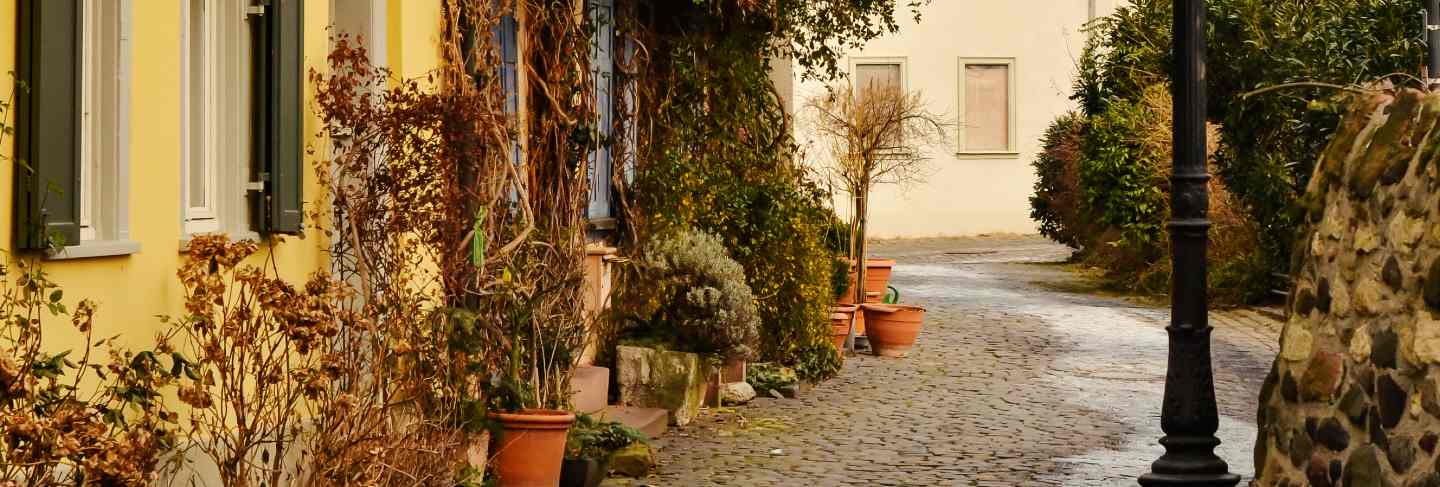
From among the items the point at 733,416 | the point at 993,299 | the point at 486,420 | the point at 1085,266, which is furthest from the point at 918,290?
the point at 486,420

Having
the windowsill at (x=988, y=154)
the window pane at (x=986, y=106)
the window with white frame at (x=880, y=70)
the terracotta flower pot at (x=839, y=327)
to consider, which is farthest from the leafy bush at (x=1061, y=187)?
the terracotta flower pot at (x=839, y=327)

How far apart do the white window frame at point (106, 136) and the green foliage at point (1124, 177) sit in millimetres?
17878

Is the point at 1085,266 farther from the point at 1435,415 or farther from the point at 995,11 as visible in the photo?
the point at 1435,415

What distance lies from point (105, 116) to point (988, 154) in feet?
99.7

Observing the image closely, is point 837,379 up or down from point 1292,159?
down

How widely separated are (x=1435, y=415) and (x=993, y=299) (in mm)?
16530

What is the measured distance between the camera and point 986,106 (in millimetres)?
35781

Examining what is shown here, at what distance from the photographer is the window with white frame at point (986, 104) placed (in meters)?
35.7

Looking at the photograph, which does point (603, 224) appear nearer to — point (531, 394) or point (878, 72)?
point (531, 394)

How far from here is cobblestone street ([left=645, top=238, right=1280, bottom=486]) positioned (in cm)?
1022

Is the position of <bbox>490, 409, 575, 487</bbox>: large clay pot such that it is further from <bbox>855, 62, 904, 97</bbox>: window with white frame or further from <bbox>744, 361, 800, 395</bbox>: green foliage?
<bbox>855, 62, 904, 97</bbox>: window with white frame

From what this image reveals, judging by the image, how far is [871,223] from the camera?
35.2m

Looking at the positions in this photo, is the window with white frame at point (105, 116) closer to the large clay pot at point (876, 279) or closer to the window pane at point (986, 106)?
the large clay pot at point (876, 279)

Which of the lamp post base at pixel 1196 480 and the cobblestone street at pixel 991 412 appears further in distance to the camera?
the cobblestone street at pixel 991 412
